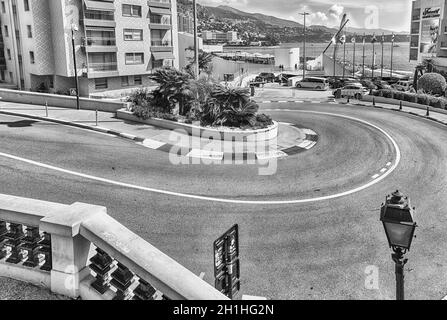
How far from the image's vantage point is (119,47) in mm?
51000

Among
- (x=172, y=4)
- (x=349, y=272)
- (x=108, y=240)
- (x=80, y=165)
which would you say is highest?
(x=172, y=4)

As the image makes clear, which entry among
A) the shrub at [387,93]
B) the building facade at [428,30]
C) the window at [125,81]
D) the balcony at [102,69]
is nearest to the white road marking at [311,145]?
the shrub at [387,93]

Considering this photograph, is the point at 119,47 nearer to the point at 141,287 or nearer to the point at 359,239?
the point at 359,239

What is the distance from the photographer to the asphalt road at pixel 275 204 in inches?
435

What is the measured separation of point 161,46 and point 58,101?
28.6 m

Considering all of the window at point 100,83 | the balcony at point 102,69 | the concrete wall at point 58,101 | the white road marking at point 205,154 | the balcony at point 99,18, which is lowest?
the white road marking at point 205,154

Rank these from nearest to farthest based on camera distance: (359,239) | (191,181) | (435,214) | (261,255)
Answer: (261,255)
(359,239)
(435,214)
(191,181)

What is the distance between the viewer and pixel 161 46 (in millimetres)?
56469

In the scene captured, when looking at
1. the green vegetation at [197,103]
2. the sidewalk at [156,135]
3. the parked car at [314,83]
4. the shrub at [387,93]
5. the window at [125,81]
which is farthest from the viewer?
the parked car at [314,83]

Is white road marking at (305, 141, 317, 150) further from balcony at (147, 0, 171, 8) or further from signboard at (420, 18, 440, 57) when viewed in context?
signboard at (420, 18, 440, 57)

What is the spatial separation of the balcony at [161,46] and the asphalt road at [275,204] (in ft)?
106

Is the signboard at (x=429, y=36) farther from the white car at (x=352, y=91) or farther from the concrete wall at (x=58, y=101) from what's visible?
the concrete wall at (x=58, y=101)

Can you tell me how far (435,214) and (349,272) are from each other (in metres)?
5.85
